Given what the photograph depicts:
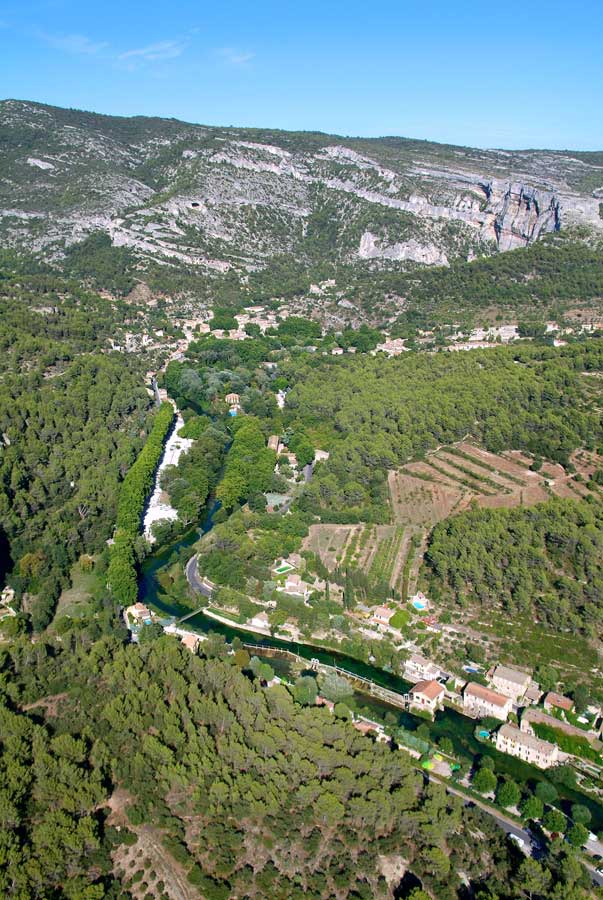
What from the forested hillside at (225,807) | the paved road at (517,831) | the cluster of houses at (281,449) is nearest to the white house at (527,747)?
the paved road at (517,831)

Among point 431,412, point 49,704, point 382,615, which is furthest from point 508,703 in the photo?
point 431,412

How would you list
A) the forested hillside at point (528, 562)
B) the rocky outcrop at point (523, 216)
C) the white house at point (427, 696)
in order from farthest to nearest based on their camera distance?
the rocky outcrop at point (523, 216) → the forested hillside at point (528, 562) → the white house at point (427, 696)

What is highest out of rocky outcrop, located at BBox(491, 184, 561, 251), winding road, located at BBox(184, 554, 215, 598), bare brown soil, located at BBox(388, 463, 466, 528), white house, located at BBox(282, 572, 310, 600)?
rocky outcrop, located at BBox(491, 184, 561, 251)

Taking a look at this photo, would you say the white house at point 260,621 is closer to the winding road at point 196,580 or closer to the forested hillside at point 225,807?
the winding road at point 196,580

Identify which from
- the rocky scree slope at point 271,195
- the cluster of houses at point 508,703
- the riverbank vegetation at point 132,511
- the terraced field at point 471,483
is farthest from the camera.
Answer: the rocky scree slope at point 271,195

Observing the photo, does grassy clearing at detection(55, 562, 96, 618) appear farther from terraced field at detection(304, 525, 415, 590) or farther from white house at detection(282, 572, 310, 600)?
terraced field at detection(304, 525, 415, 590)

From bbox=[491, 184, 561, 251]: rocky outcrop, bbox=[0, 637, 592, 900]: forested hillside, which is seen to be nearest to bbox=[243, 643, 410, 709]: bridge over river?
bbox=[0, 637, 592, 900]: forested hillside
